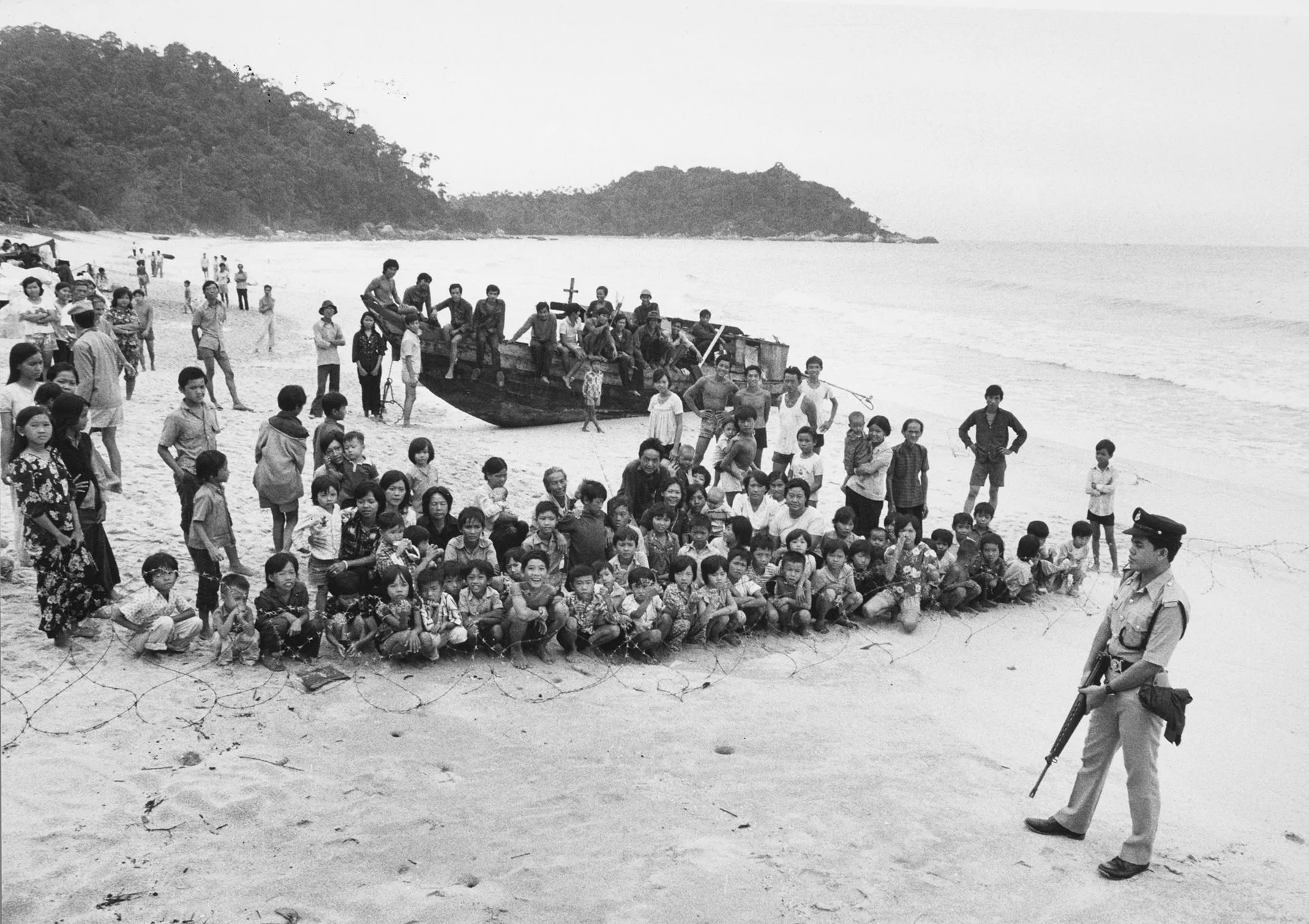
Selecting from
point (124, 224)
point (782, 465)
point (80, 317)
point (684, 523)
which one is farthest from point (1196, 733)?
point (124, 224)

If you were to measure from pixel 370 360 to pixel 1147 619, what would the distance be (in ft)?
31.8

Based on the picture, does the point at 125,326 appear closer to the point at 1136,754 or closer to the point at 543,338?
the point at 543,338

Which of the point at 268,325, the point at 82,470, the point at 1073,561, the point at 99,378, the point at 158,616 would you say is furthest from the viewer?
the point at 268,325

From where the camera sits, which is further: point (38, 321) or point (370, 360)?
point (370, 360)

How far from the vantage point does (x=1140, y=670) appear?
4.40 metres

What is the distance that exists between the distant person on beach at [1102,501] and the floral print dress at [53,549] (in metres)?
7.72

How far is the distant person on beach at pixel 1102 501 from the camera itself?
8.88m

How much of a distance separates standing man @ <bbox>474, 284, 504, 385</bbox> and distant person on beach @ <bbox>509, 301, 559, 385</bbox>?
261 mm

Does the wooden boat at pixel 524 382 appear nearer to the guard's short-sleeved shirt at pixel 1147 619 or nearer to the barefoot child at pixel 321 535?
the barefoot child at pixel 321 535

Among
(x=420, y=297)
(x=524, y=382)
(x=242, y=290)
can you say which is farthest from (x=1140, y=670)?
(x=242, y=290)

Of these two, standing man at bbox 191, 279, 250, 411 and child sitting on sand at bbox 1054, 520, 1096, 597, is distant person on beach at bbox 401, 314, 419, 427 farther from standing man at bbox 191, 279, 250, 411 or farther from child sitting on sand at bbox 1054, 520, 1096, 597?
child sitting on sand at bbox 1054, 520, 1096, 597

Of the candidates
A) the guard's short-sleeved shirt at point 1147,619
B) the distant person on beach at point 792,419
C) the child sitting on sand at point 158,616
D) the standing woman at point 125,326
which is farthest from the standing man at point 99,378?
the guard's short-sleeved shirt at point 1147,619

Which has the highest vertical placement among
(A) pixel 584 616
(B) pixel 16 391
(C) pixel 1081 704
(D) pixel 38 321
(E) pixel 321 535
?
(D) pixel 38 321

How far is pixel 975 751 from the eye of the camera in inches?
229
